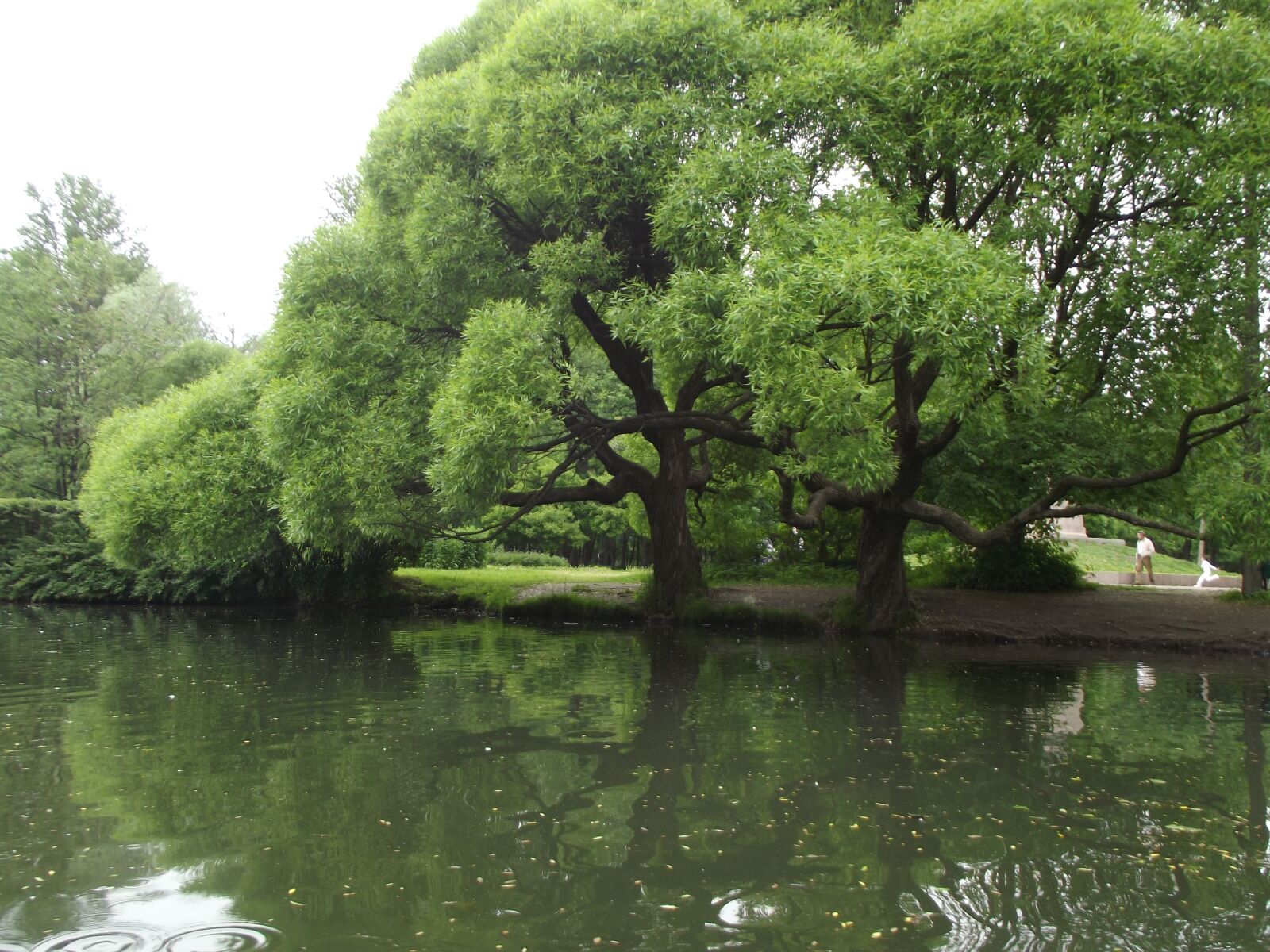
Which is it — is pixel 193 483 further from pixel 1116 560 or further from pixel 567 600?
pixel 1116 560

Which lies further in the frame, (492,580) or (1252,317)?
(492,580)

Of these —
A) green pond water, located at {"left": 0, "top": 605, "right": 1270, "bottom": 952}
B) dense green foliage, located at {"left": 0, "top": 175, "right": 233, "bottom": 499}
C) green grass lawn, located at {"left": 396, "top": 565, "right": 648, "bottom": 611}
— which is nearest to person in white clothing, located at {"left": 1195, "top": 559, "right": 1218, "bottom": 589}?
green pond water, located at {"left": 0, "top": 605, "right": 1270, "bottom": 952}

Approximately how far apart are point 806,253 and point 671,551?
10900 millimetres

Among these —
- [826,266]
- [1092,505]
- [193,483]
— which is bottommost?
[1092,505]

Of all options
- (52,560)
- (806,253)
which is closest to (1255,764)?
(806,253)

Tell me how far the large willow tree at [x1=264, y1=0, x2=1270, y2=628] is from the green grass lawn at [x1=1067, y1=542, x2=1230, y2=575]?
12921 millimetres

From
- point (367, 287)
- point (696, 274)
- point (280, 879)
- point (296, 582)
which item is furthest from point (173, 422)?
point (280, 879)

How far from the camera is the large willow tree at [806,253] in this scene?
1312 centimetres

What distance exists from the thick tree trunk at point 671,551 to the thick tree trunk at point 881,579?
4172 mm

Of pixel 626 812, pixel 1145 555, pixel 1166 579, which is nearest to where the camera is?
pixel 626 812

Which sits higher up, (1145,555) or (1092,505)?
(1092,505)

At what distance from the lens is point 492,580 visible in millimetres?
28109

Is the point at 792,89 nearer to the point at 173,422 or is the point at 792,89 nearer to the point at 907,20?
the point at 907,20

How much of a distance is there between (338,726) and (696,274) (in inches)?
309
